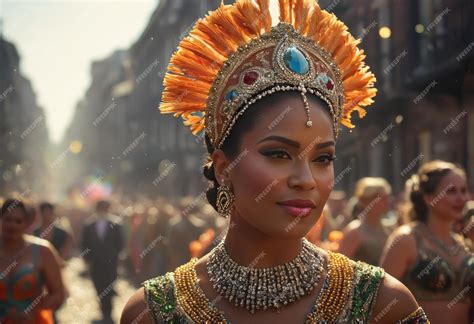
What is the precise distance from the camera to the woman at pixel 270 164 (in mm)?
2365

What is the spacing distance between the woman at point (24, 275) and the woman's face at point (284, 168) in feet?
12.6

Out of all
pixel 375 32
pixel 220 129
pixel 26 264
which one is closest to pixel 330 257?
pixel 220 129

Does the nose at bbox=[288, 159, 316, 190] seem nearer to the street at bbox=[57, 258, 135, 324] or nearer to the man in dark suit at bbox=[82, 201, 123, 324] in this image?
the street at bbox=[57, 258, 135, 324]

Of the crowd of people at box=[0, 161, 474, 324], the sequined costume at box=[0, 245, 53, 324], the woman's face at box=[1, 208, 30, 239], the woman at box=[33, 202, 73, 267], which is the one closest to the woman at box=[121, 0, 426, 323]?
the crowd of people at box=[0, 161, 474, 324]

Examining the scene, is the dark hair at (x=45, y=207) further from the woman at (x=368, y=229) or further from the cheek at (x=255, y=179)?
the cheek at (x=255, y=179)

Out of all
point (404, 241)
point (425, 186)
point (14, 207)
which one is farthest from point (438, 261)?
point (14, 207)

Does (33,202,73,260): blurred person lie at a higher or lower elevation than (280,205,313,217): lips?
lower

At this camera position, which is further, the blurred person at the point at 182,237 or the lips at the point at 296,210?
the blurred person at the point at 182,237

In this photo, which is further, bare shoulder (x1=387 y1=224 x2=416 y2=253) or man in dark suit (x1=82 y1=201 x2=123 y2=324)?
man in dark suit (x1=82 y1=201 x2=123 y2=324)

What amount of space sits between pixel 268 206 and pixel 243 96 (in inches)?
16.1

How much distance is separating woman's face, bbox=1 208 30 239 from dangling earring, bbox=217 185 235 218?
12.6ft

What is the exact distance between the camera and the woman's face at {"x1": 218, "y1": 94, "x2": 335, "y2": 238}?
7.63 feet

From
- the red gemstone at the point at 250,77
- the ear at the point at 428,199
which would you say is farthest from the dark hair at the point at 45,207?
the red gemstone at the point at 250,77

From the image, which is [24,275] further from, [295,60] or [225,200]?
[295,60]
